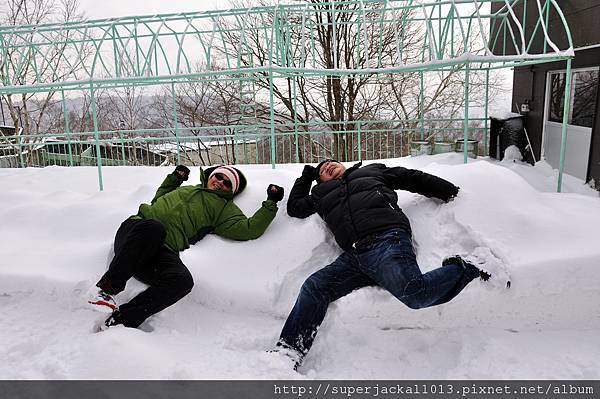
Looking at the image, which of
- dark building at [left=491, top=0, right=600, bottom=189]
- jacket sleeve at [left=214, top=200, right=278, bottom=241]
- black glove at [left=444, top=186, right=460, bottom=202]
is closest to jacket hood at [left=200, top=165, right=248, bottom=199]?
jacket sleeve at [left=214, top=200, right=278, bottom=241]

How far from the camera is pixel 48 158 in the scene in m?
16.5

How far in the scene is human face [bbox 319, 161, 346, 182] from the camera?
395 cm

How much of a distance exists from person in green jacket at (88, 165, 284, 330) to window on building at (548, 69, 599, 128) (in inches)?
218

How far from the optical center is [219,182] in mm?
4008

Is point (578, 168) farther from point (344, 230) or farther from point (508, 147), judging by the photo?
point (344, 230)

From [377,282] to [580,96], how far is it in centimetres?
616

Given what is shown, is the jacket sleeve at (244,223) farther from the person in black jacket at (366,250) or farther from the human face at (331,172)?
the human face at (331,172)

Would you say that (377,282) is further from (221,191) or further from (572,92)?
(572,92)

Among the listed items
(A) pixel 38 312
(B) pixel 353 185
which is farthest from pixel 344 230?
(A) pixel 38 312

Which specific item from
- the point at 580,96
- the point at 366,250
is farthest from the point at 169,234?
the point at 580,96

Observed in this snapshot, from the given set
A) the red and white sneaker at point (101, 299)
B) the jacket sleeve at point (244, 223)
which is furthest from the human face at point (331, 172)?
the red and white sneaker at point (101, 299)

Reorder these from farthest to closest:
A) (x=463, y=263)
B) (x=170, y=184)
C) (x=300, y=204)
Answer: (x=170, y=184) → (x=300, y=204) → (x=463, y=263)

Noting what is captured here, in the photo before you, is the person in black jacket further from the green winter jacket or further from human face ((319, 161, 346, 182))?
the green winter jacket

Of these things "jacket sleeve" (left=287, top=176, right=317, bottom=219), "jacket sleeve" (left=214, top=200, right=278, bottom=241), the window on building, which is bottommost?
"jacket sleeve" (left=214, top=200, right=278, bottom=241)
